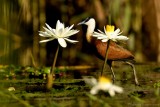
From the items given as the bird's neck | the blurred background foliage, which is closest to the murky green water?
the bird's neck

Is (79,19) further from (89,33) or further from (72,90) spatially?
(72,90)

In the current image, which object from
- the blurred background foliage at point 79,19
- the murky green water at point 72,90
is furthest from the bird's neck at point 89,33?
the blurred background foliage at point 79,19

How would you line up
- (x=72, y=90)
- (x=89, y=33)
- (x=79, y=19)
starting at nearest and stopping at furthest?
(x=72, y=90) < (x=89, y=33) < (x=79, y=19)

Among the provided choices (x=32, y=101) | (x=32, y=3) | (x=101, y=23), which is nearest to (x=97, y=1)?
(x=101, y=23)

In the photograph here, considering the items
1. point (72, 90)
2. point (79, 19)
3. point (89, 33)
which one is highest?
point (79, 19)

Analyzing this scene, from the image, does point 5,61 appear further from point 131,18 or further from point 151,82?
point 131,18

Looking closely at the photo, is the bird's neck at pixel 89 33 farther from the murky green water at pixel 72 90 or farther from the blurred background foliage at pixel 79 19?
the blurred background foliage at pixel 79 19

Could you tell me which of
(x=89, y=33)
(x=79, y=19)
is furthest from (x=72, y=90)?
(x=79, y=19)
